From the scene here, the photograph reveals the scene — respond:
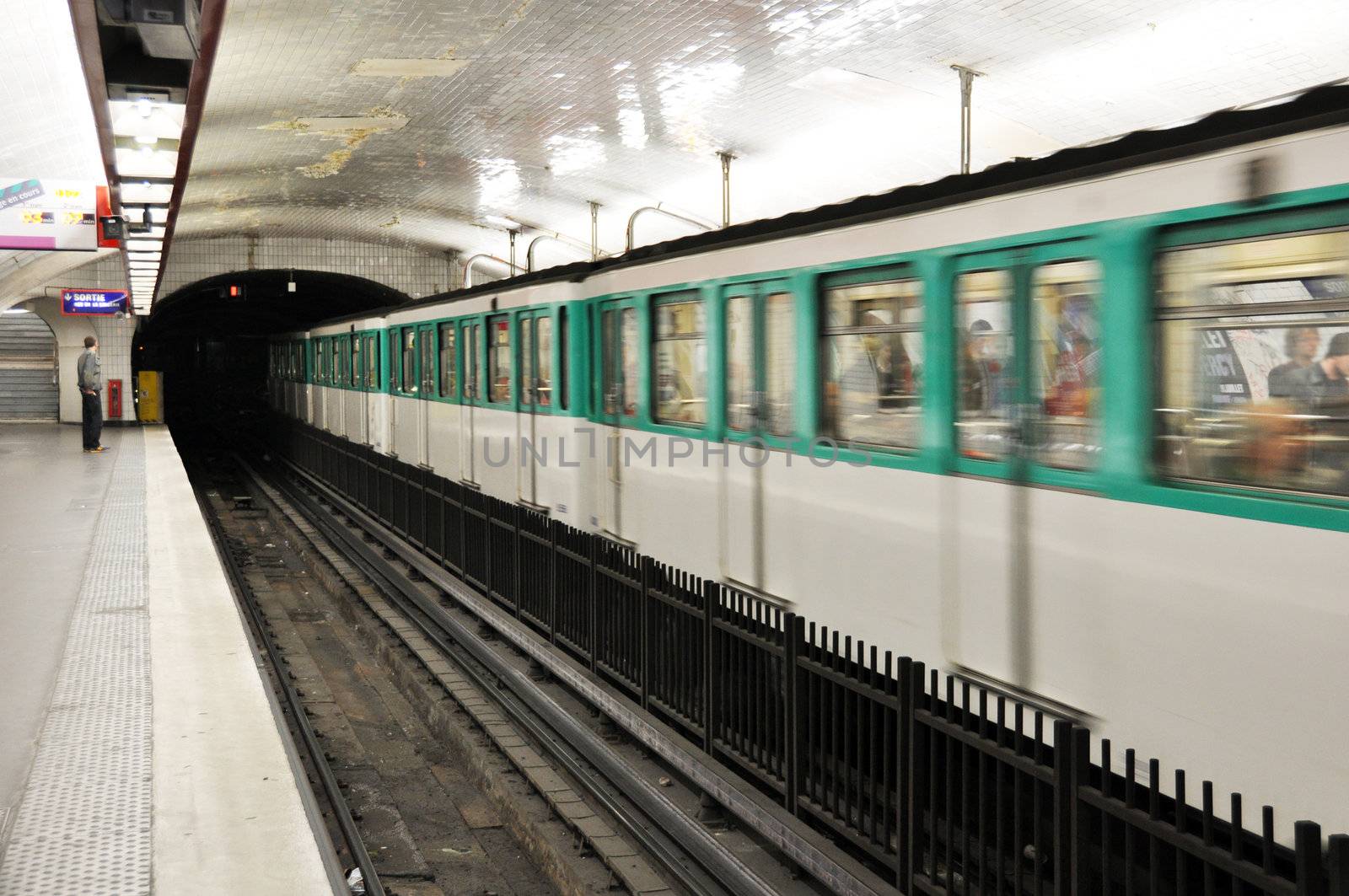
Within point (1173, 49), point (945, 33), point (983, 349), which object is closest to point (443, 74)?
point (945, 33)

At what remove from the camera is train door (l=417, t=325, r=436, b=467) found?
1498 cm

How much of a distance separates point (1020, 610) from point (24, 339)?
117 feet

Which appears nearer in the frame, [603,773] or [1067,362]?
[1067,362]

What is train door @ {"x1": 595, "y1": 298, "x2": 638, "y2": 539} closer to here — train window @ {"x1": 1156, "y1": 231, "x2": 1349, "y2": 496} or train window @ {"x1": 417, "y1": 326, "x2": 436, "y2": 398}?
train window @ {"x1": 1156, "y1": 231, "x2": 1349, "y2": 496}

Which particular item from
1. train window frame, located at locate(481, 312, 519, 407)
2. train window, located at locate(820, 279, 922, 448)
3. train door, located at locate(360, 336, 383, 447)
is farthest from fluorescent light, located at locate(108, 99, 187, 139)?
train door, located at locate(360, 336, 383, 447)

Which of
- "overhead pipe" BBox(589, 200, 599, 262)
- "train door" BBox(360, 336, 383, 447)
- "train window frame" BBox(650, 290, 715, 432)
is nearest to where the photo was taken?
"train window frame" BBox(650, 290, 715, 432)

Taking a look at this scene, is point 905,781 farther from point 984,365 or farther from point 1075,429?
point 984,365

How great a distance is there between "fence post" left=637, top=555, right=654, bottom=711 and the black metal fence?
0.4 inches

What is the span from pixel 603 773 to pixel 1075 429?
385cm

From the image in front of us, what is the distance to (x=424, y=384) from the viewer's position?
15367mm

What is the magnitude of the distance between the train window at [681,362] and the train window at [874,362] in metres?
1.54

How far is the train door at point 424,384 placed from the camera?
1498 cm

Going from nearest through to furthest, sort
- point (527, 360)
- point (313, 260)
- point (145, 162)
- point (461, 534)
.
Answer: point (145, 162), point (527, 360), point (461, 534), point (313, 260)

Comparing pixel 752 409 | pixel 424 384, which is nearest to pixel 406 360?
pixel 424 384
